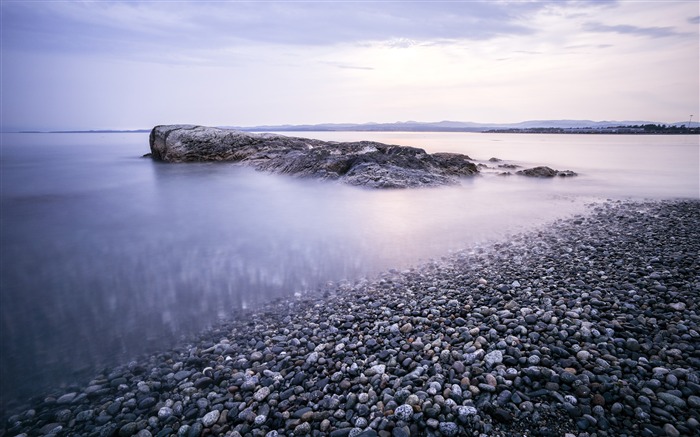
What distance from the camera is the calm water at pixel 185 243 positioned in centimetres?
484

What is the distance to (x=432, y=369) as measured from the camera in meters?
3.72

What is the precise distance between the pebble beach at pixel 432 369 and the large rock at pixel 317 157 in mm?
10624

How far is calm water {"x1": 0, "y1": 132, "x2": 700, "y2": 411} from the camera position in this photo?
4840 millimetres

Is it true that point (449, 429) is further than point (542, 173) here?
No

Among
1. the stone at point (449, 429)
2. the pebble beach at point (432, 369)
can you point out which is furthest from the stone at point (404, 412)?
the stone at point (449, 429)

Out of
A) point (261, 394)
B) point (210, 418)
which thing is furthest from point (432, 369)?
point (210, 418)

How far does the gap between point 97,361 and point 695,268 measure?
348 inches

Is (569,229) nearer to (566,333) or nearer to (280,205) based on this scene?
(566,333)

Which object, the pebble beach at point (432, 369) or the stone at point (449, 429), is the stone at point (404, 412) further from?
the stone at point (449, 429)

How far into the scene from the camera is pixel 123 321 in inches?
203

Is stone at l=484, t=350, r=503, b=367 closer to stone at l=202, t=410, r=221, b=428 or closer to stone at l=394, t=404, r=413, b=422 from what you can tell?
stone at l=394, t=404, r=413, b=422

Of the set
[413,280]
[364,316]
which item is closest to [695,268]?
[413,280]

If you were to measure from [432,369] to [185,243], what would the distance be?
23.0 ft

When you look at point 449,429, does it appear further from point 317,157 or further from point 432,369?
point 317,157
